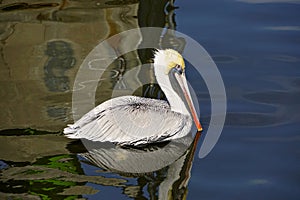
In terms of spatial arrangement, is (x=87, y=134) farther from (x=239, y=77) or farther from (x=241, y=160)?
(x=239, y=77)

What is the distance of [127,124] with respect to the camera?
436 centimetres

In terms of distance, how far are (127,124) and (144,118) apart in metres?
0.12

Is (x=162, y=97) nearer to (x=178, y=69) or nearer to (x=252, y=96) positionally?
(x=178, y=69)

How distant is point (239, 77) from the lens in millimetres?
5227

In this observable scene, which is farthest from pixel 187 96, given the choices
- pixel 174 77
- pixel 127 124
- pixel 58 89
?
pixel 58 89

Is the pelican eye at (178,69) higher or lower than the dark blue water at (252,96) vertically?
higher

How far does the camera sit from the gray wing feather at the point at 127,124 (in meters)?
4.32

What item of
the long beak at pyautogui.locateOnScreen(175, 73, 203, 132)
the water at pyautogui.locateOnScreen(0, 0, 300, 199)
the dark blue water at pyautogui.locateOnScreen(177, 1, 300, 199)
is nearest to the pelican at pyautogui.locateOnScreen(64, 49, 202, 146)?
the long beak at pyautogui.locateOnScreen(175, 73, 203, 132)

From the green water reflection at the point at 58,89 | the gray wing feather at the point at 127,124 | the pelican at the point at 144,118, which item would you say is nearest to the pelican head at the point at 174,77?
the pelican at the point at 144,118

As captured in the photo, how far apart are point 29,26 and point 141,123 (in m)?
2.03

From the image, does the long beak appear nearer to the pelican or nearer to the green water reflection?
the pelican

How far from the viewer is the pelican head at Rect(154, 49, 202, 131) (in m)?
4.50

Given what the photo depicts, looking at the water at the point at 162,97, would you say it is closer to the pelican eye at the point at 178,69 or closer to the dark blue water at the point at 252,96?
the dark blue water at the point at 252,96

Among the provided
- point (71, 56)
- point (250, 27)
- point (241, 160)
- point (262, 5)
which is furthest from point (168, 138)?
point (262, 5)
